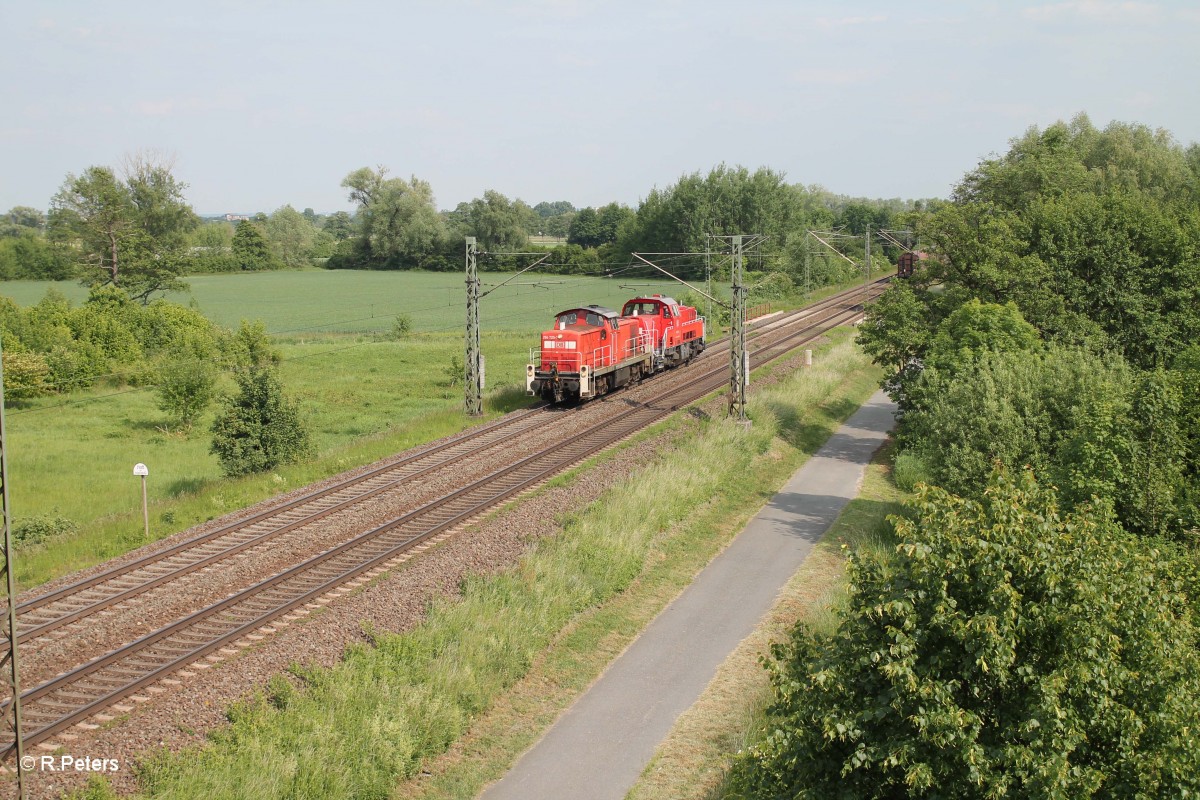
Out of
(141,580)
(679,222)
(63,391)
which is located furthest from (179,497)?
(679,222)

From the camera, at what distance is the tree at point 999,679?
705cm

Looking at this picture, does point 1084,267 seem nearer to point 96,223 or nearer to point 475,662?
point 475,662

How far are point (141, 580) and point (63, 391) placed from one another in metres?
35.3

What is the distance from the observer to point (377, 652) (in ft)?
44.3

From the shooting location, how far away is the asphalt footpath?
38.6 feet

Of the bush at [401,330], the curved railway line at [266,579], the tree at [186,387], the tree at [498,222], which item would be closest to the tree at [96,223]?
the bush at [401,330]

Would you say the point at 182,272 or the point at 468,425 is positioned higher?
the point at 182,272

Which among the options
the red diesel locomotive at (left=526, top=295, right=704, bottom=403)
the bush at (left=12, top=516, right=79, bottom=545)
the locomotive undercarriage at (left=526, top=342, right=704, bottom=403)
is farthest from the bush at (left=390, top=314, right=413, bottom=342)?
the bush at (left=12, top=516, right=79, bottom=545)

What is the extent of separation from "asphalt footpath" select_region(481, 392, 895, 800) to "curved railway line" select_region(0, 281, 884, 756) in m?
5.55

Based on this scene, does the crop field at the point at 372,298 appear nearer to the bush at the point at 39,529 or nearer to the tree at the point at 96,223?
the tree at the point at 96,223

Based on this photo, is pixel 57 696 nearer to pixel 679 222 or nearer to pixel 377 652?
pixel 377 652

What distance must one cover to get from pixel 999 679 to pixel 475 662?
844 centimetres

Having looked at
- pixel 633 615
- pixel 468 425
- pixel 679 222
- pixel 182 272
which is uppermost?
pixel 679 222

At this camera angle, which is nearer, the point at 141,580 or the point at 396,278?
the point at 141,580
